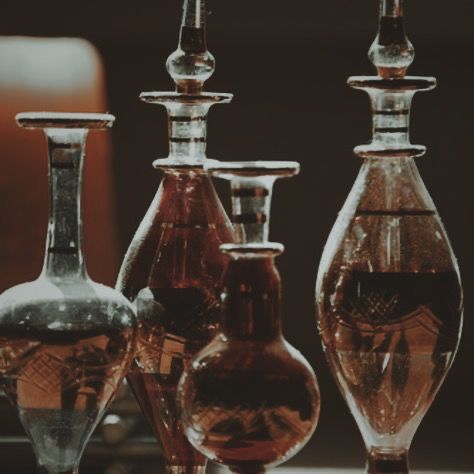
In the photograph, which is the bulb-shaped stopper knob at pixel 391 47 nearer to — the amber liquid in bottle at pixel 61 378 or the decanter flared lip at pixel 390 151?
the decanter flared lip at pixel 390 151

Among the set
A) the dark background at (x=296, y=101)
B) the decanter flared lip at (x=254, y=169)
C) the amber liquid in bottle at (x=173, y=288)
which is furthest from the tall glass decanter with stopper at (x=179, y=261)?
the dark background at (x=296, y=101)

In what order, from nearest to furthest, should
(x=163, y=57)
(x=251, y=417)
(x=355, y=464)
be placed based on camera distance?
(x=251, y=417) < (x=355, y=464) < (x=163, y=57)

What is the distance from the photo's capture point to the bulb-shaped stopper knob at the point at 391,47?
725mm

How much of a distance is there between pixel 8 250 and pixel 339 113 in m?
0.56

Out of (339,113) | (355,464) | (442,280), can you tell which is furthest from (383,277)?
(339,113)

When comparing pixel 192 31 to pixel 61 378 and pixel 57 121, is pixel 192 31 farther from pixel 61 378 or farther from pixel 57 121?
pixel 61 378

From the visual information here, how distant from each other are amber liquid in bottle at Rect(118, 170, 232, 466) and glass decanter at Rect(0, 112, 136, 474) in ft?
0.12

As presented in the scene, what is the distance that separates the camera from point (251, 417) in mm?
616

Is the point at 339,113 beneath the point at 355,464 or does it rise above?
above

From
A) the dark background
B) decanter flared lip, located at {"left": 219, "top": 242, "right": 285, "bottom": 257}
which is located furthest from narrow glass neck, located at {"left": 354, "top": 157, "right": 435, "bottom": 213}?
the dark background

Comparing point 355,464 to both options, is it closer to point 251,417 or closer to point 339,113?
point 339,113

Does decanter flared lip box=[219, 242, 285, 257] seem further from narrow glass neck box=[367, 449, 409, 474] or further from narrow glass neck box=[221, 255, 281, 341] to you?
narrow glass neck box=[367, 449, 409, 474]

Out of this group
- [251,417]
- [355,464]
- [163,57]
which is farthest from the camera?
[163,57]

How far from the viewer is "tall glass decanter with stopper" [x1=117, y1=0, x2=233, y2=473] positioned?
0.71m
